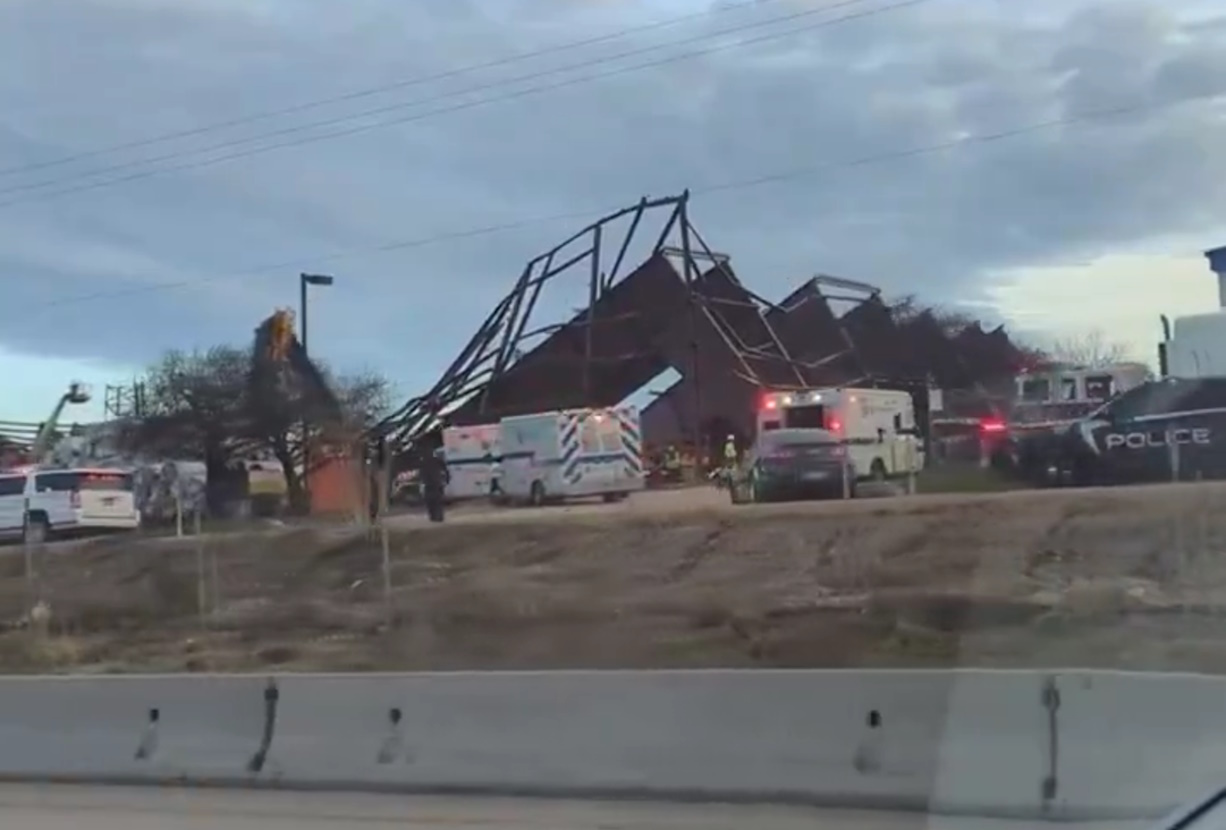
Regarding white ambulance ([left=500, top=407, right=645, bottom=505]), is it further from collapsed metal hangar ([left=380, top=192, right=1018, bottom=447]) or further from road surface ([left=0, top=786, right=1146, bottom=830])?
road surface ([left=0, top=786, right=1146, bottom=830])

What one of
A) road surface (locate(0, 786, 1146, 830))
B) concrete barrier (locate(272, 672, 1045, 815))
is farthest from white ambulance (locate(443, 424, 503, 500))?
road surface (locate(0, 786, 1146, 830))

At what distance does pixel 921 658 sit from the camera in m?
17.2

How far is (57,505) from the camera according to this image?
144ft

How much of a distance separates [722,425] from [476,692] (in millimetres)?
39169

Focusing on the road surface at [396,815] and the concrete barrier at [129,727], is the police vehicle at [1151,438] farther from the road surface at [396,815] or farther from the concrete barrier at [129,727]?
the road surface at [396,815]

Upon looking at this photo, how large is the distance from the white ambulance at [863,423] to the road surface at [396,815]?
2430 centimetres

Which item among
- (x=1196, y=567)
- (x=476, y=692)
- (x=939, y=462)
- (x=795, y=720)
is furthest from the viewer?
(x=939, y=462)

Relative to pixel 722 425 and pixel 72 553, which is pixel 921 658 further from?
pixel 722 425

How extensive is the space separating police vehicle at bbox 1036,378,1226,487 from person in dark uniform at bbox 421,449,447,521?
41.3ft

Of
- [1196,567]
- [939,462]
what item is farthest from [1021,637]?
[939,462]

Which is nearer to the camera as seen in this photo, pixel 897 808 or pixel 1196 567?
pixel 897 808

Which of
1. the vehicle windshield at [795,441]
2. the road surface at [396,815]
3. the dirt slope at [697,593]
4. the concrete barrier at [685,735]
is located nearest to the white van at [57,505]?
the dirt slope at [697,593]

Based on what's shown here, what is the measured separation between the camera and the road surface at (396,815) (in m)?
11.0

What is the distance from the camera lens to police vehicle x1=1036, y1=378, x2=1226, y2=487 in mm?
28375
